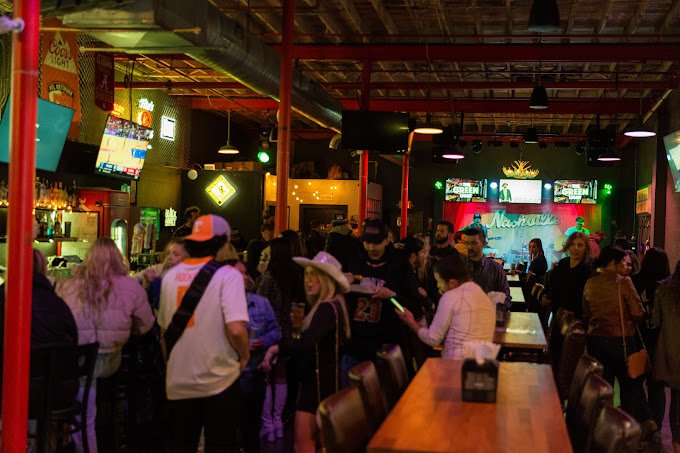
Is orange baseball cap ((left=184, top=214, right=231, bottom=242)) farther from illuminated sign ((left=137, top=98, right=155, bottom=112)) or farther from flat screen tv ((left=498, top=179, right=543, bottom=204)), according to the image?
flat screen tv ((left=498, top=179, right=543, bottom=204))

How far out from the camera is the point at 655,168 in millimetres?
19625

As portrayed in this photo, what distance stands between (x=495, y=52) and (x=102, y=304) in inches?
381

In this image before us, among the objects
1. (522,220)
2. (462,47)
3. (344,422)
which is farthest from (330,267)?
(522,220)

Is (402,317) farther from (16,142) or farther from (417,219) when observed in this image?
(417,219)

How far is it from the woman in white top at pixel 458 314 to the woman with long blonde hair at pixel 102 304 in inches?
78.2

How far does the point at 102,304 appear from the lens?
5703 millimetres

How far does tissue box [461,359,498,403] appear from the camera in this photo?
4453mm

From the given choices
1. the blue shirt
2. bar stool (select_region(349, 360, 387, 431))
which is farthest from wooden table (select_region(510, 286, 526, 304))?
bar stool (select_region(349, 360, 387, 431))

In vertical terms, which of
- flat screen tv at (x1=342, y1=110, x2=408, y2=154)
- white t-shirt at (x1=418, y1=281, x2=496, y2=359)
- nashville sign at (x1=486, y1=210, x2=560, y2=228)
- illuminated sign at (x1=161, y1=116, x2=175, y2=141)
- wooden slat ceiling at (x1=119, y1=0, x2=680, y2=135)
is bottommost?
white t-shirt at (x1=418, y1=281, x2=496, y2=359)

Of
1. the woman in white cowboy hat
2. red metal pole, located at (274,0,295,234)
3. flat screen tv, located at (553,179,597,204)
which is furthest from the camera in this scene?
flat screen tv, located at (553,179,597,204)

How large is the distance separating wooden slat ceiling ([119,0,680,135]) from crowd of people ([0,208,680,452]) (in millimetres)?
5207

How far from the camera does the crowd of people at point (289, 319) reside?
4.70 metres

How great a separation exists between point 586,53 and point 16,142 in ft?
36.0

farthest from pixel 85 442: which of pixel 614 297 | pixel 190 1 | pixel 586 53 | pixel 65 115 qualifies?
pixel 586 53
